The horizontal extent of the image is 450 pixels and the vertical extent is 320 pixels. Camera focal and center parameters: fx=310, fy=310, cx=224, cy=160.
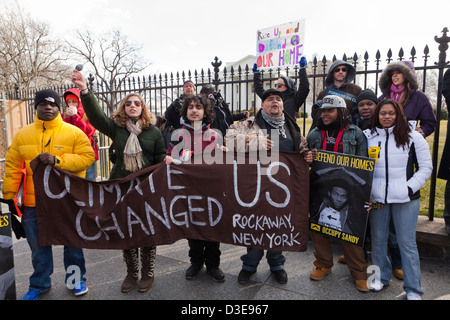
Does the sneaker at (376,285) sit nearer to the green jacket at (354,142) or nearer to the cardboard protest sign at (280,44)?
the green jacket at (354,142)

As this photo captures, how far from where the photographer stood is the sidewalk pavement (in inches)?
127

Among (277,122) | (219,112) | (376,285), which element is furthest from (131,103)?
(376,285)

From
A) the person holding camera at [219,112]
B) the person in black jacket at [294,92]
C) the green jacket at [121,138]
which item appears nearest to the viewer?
the green jacket at [121,138]

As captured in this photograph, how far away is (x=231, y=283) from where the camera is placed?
3477mm

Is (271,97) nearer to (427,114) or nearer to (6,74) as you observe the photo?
(427,114)

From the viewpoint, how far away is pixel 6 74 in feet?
91.2

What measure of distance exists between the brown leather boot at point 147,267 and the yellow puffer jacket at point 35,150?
45.4 inches

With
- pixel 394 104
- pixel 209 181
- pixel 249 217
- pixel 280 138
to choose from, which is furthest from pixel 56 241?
pixel 394 104

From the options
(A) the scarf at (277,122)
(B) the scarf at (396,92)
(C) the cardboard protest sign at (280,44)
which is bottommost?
(A) the scarf at (277,122)

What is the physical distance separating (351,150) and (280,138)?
2.36 feet

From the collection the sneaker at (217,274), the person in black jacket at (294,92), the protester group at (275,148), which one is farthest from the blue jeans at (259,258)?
the person in black jacket at (294,92)

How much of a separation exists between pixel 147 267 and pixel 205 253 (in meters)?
0.68

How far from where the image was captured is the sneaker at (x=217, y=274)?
11.5ft

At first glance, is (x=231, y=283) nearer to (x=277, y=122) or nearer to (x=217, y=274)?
(x=217, y=274)
